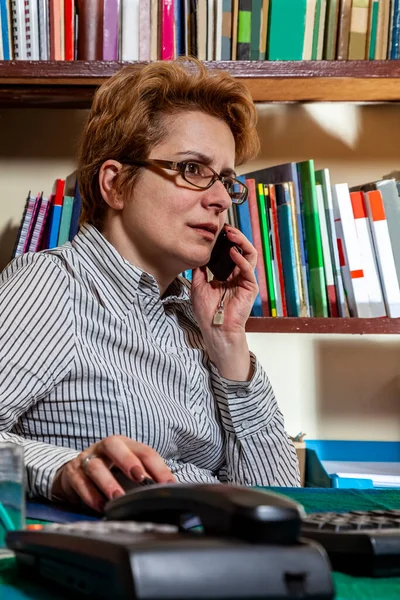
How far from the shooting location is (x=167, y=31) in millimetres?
1690

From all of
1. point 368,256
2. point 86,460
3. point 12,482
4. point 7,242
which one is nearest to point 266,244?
point 368,256

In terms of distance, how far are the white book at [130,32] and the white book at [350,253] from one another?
0.55m

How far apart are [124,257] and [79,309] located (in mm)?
205

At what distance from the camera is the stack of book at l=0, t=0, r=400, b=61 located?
1.69 metres

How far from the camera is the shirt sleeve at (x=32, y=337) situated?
3.66 ft

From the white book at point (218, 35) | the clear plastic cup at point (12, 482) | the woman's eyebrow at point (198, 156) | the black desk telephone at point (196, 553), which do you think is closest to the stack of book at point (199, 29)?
the white book at point (218, 35)

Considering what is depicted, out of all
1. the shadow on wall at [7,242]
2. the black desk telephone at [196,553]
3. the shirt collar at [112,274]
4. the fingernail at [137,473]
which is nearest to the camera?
the black desk telephone at [196,553]

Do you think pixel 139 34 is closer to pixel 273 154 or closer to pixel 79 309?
pixel 273 154

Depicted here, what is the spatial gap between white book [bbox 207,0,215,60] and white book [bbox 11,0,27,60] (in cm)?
40

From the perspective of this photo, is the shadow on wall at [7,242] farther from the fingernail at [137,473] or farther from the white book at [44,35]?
the fingernail at [137,473]

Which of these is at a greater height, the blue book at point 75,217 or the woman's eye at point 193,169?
the blue book at point 75,217

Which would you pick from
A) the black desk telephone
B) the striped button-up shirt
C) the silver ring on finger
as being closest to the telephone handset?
the black desk telephone

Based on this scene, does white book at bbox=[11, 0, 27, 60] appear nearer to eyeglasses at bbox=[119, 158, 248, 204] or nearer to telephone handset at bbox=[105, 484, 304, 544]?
eyeglasses at bbox=[119, 158, 248, 204]

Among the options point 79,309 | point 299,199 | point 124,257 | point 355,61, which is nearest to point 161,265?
point 124,257
